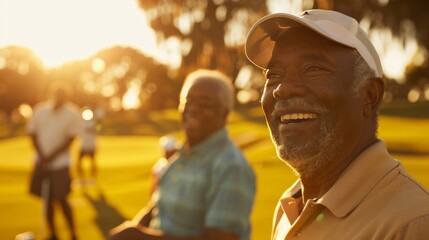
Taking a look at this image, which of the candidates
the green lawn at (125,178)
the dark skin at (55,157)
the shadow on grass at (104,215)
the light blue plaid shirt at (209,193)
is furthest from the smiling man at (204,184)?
the shadow on grass at (104,215)

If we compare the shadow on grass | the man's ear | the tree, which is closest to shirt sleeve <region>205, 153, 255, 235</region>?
the man's ear

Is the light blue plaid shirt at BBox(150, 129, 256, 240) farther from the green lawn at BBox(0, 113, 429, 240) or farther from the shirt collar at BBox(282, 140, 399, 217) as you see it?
the shirt collar at BBox(282, 140, 399, 217)

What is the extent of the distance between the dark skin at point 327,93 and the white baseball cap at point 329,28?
0.13 ft

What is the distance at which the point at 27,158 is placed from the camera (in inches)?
1057

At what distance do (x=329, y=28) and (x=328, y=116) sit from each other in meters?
0.28

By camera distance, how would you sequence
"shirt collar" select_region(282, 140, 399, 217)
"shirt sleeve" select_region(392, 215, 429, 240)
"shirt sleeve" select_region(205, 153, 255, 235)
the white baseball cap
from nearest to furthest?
A: "shirt sleeve" select_region(392, 215, 429, 240)
"shirt collar" select_region(282, 140, 399, 217)
the white baseball cap
"shirt sleeve" select_region(205, 153, 255, 235)

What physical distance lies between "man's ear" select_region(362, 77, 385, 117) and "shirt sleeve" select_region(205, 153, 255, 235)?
60.3 inches

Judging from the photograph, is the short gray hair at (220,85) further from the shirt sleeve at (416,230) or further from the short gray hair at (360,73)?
the shirt sleeve at (416,230)

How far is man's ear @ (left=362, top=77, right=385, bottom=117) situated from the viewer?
2.20m

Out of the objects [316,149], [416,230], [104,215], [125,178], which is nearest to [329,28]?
[316,149]

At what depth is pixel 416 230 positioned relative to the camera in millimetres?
1764

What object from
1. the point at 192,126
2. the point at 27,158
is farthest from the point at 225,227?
the point at 27,158

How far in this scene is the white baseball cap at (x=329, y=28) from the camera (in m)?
2.14

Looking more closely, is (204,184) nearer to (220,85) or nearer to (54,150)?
(220,85)
